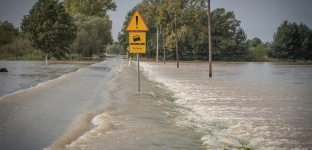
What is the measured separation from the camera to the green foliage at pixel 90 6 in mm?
102062

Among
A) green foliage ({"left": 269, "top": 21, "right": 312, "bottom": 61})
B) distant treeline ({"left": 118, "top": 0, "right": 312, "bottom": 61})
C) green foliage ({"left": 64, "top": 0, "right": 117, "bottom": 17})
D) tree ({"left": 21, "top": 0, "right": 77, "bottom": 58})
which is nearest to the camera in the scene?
tree ({"left": 21, "top": 0, "right": 77, "bottom": 58})

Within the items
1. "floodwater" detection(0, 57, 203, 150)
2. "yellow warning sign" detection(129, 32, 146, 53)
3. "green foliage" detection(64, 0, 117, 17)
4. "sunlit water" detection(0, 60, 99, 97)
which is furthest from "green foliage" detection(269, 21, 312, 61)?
"floodwater" detection(0, 57, 203, 150)

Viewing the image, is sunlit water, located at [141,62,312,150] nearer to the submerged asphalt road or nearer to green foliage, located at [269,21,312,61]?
the submerged asphalt road

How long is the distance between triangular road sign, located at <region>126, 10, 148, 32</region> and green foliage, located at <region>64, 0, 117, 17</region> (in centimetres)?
9131

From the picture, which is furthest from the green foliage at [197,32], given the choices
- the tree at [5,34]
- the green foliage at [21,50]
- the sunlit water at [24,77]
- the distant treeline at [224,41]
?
the sunlit water at [24,77]

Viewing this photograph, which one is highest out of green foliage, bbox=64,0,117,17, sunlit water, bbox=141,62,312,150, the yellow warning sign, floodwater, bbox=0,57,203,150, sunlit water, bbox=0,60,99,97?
green foliage, bbox=64,0,117,17

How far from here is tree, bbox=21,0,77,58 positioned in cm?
6638

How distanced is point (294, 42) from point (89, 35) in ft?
167

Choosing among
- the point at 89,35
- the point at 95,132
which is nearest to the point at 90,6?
the point at 89,35

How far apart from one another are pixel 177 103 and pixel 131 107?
7.45ft

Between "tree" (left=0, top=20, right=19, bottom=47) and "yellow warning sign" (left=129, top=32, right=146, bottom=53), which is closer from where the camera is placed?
"yellow warning sign" (left=129, top=32, right=146, bottom=53)

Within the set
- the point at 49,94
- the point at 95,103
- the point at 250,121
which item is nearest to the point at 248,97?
the point at 250,121

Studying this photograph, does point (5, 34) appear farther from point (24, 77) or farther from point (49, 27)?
point (24, 77)

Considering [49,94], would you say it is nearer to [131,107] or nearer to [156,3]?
[131,107]
